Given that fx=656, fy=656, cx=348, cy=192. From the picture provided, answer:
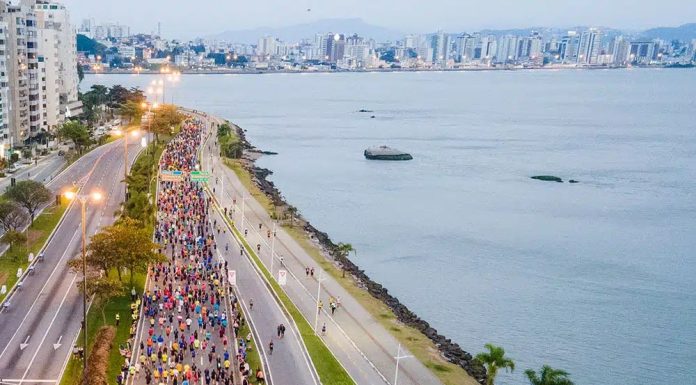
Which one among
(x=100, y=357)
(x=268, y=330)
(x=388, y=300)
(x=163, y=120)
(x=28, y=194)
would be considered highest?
(x=163, y=120)

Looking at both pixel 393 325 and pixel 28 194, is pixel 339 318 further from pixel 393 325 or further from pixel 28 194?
pixel 28 194

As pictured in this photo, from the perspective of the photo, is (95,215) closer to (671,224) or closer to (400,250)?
(400,250)

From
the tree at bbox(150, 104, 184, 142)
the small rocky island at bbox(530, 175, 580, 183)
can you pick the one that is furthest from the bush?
the small rocky island at bbox(530, 175, 580, 183)

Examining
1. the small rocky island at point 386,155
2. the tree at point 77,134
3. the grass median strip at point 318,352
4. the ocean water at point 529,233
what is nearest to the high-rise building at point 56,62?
the tree at point 77,134

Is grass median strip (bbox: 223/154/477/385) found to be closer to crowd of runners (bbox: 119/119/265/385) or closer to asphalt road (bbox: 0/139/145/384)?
crowd of runners (bbox: 119/119/265/385)

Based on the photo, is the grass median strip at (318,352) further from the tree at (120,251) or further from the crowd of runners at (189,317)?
the tree at (120,251)

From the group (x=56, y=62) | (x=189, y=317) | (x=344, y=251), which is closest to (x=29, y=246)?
(x=189, y=317)
